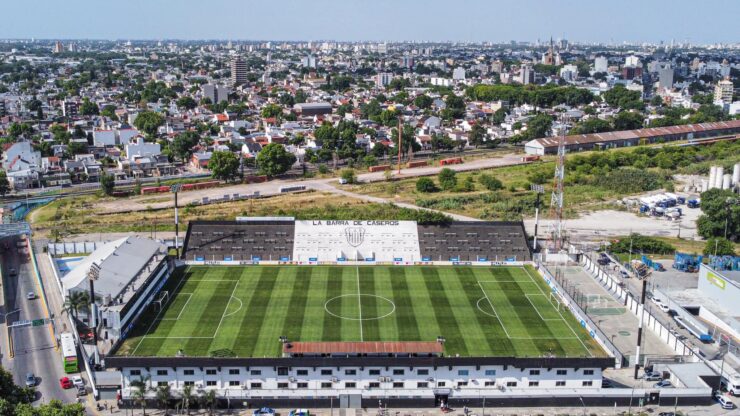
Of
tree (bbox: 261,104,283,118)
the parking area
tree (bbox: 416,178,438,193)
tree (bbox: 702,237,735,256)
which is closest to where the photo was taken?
the parking area

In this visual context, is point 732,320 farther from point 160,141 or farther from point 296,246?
point 160,141

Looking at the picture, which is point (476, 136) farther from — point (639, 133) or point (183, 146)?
point (183, 146)

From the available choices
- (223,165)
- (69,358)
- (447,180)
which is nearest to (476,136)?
(447,180)

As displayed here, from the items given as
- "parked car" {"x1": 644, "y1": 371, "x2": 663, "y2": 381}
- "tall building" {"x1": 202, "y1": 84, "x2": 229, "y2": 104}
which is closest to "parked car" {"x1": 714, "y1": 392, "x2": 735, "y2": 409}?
"parked car" {"x1": 644, "y1": 371, "x2": 663, "y2": 381}

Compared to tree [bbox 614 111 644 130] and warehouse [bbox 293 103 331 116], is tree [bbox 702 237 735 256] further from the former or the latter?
warehouse [bbox 293 103 331 116]

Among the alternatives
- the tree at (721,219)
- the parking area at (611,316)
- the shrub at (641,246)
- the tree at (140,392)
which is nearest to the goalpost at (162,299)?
the tree at (140,392)

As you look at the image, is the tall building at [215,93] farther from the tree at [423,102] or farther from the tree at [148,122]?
the tree at [423,102]

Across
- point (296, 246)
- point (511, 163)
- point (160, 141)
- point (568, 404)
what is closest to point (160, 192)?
point (160, 141)
